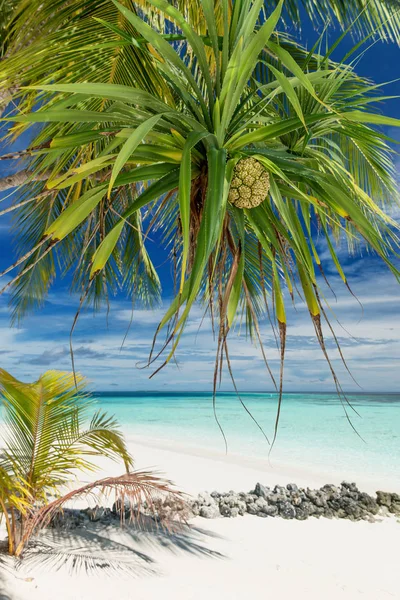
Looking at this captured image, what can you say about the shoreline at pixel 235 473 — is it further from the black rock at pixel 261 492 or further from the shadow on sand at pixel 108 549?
the shadow on sand at pixel 108 549

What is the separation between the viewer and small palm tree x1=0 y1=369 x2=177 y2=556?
2445 mm

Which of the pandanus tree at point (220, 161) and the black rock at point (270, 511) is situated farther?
the black rock at point (270, 511)

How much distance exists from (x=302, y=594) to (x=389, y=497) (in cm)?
221

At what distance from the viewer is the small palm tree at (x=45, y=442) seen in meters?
2.45

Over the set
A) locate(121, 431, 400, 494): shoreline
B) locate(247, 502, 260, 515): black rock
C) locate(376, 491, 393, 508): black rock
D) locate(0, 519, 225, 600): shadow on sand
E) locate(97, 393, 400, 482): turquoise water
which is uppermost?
locate(0, 519, 225, 600): shadow on sand

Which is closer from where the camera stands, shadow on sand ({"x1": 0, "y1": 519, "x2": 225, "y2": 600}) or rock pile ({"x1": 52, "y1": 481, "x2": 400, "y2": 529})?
shadow on sand ({"x1": 0, "y1": 519, "x2": 225, "y2": 600})

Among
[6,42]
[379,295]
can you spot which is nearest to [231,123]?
[6,42]

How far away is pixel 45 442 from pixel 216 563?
107 centimetres

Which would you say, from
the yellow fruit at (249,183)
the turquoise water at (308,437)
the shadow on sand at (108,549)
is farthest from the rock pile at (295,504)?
the turquoise water at (308,437)

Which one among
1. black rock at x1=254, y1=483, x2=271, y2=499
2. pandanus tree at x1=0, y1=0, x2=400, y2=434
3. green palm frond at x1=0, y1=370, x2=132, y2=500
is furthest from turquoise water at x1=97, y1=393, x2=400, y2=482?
pandanus tree at x1=0, y1=0, x2=400, y2=434

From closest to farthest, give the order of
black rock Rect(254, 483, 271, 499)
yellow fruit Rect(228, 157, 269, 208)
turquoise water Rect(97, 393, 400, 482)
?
yellow fruit Rect(228, 157, 269, 208)
black rock Rect(254, 483, 271, 499)
turquoise water Rect(97, 393, 400, 482)

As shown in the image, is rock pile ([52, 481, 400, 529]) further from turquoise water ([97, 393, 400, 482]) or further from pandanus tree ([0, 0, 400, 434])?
turquoise water ([97, 393, 400, 482])

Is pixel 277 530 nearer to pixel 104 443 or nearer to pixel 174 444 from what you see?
pixel 104 443

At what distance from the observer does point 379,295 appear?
25.2m
